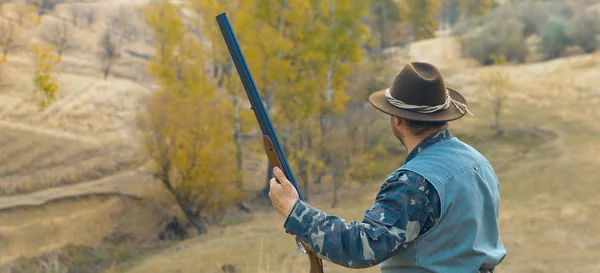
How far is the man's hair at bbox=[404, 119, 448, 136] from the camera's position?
201cm

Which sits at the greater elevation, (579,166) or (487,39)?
(487,39)

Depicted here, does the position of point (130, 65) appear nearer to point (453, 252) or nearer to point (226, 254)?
point (226, 254)

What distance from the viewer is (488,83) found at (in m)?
20.0

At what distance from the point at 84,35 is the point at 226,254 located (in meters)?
16.9

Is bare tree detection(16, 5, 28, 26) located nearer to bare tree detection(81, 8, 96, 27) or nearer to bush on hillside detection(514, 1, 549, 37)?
bare tree detection(81, 8, 96, 27)

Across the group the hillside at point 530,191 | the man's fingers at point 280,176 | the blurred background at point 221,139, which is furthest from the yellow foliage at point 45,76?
the man's fingers at point 280,176

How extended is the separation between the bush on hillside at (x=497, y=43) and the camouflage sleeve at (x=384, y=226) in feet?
86.6

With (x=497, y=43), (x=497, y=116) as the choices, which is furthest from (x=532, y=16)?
(x=497, y=116)

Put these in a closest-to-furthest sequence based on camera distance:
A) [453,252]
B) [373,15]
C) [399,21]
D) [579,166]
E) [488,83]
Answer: [453,252] → [579,166] → [488,83] → [373,15] → [399,21]

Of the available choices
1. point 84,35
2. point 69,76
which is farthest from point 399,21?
point 69,76

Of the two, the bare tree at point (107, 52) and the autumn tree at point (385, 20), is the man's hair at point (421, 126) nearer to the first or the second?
the bare tree at point (107, 52)

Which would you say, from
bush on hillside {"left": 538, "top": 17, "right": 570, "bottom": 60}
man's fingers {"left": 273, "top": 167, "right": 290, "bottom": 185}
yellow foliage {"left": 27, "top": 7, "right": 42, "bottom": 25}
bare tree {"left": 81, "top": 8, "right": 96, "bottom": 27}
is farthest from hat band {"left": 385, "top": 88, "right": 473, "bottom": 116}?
bush on hillside {"left": 538, "top": 17, "right": 570, "bottom": 60}

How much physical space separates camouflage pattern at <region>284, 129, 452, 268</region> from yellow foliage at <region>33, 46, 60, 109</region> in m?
16.0

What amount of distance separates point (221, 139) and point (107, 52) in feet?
34.9
